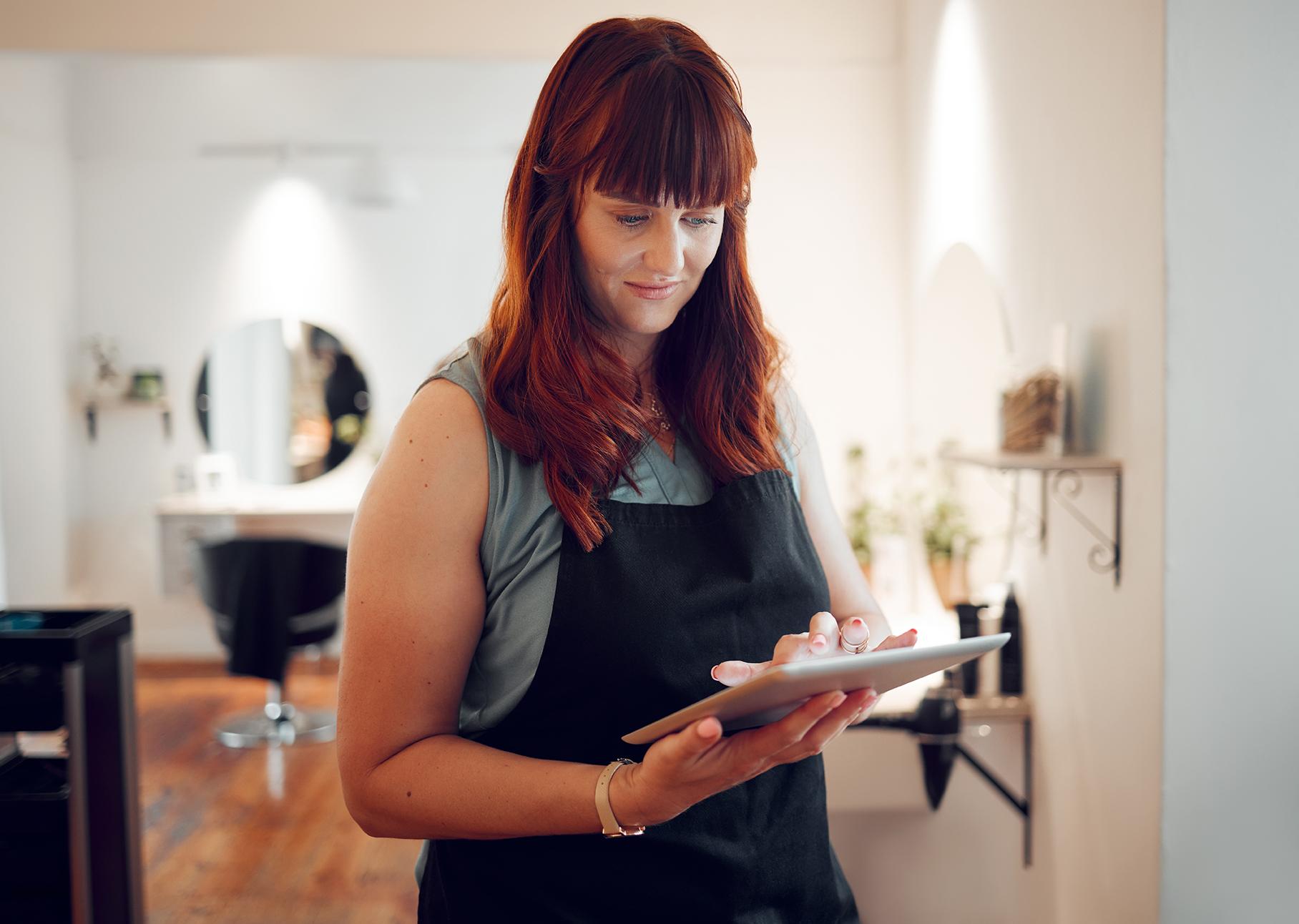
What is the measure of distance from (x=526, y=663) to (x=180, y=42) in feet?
10.2

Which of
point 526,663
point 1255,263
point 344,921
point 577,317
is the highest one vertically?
point 1255,263

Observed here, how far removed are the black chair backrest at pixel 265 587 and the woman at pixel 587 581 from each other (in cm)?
358

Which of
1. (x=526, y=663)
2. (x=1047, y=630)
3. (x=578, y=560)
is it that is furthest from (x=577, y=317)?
(x=1047, y=630)

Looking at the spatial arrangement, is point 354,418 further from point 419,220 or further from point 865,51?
point 865,51

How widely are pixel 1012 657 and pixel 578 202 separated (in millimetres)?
1769

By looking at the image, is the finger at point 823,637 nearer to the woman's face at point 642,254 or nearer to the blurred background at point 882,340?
the woman's face at point 642,254

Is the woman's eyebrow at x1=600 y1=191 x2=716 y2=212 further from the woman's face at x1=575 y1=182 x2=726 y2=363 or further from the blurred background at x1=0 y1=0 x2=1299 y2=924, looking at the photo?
the blurred background at x1=0 y1=0 x2=1299 y2=924

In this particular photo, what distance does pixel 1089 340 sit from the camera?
196 cm

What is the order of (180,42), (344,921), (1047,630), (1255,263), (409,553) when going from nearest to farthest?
1. (409,553)
2. (1255,263)
3. (1047,630)
4. (344,921)
5. (180,42)

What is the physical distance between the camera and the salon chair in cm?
448

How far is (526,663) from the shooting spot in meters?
1.03

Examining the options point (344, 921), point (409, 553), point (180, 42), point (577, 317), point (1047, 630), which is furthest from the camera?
point (180, 42)

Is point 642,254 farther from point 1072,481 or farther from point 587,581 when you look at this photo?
point 1072,481

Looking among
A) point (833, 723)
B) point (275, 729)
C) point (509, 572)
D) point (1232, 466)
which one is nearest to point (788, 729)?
point (833, 723)
